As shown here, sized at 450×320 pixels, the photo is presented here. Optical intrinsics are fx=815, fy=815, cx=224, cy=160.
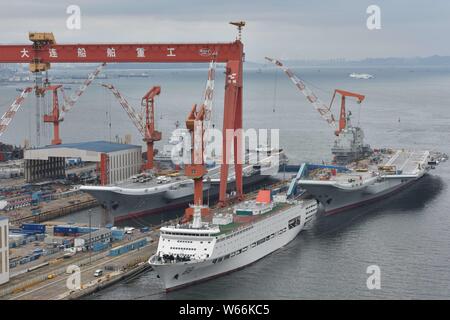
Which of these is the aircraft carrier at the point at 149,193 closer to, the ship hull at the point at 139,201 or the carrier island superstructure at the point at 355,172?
the ship hull at the point at 139,201

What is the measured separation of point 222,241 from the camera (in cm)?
3512

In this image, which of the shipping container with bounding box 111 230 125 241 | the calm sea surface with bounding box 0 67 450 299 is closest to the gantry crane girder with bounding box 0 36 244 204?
the shipping container with bounding box 111 230 125 241

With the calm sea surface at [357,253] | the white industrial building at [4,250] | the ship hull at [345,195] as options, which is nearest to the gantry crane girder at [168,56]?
the ship hull at [345,195]

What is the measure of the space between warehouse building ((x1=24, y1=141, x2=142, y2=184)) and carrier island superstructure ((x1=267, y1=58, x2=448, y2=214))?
11.9 metres

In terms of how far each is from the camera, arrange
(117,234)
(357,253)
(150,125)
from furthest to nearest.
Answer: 1. (150,125)
2. (117,234)
3. (357,253)

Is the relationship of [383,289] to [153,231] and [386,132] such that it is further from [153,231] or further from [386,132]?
[386,132]

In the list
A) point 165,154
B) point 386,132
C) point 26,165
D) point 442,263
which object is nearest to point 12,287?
point 442,263

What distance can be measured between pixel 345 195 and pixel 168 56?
13.8 meters

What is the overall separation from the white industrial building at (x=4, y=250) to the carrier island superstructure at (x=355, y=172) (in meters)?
20.1

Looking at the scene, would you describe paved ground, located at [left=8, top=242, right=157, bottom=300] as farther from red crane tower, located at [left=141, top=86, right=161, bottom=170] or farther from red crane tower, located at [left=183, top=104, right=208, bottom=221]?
red crane tower, located at [left=141, top=86, right=161, bottom=170]

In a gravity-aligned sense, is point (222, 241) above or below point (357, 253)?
above

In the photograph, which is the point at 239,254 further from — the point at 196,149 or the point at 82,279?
the point at 82,279

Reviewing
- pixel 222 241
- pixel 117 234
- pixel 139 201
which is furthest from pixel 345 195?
pixel 222 241
